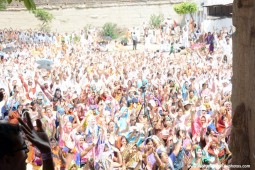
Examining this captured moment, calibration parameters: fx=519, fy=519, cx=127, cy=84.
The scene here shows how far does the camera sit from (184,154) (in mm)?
6602

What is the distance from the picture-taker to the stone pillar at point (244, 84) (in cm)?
158

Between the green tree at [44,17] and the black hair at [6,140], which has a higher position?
the black hair at [6,140]

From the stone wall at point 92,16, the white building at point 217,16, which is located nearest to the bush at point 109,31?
the stone wall at point 92,16

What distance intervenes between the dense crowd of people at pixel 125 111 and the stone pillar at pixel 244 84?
3.04 feet

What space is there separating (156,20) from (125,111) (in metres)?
29.4

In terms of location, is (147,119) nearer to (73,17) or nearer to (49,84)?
(49,84)

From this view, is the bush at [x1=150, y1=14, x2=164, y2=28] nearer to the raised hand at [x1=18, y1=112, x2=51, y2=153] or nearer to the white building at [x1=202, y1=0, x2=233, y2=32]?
the white building at [x1=202, y1=0, x2=233, y2=32]

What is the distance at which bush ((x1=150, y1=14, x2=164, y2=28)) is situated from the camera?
37.5 metres

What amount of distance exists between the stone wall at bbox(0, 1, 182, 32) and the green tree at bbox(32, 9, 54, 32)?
31.8 inches

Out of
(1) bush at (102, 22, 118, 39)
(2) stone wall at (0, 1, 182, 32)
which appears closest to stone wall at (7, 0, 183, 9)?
(2) stone wall at (0, 1, 182, 32)

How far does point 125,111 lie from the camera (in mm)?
8992

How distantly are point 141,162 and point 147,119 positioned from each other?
7.20 ft

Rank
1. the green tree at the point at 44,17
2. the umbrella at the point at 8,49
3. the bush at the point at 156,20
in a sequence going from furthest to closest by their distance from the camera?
the green tree at the point at 44,17
the bush at the point at 156,20
the umbrella at the point at 8,49

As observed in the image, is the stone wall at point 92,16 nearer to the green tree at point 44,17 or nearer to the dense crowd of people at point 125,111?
the green tree at point 44,17
